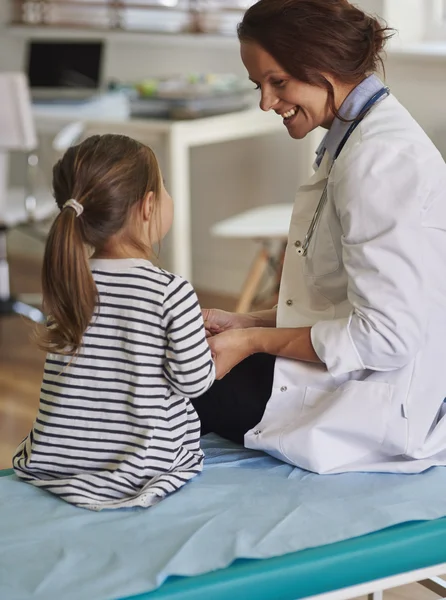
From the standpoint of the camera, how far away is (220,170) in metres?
3.99

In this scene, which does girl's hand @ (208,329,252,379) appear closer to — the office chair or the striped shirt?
the striped shirt

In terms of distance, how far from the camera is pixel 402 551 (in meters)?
1.34

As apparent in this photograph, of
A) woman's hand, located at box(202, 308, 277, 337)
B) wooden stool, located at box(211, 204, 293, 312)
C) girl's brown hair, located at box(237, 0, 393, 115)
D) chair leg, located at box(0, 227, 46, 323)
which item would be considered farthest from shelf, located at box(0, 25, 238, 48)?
girl's brown hair, located at box(237, 0, 393, 115)

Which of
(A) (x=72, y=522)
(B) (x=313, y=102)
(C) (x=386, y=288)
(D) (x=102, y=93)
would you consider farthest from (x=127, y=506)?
(D) (x=102, y=93)

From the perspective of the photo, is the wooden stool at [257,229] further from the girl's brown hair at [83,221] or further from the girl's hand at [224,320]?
the girl's brown hair at [83,221]

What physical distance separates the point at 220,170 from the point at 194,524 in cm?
274

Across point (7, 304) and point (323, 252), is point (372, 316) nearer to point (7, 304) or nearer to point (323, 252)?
point (323, 252)

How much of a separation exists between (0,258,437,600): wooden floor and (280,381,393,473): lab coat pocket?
1.78 feet

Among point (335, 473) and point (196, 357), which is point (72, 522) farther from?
point (335, 473)

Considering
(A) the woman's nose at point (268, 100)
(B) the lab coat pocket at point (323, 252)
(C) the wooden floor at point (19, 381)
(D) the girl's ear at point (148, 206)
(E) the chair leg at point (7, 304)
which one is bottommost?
(C) the wooden floor at point (19, 381)

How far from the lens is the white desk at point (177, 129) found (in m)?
3.21

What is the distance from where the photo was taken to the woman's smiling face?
1549mm

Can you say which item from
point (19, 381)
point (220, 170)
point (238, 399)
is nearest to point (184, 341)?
point (238, 399)

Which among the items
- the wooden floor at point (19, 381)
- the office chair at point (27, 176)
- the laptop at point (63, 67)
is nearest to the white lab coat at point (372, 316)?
the wooden floor at point (19, 381)
